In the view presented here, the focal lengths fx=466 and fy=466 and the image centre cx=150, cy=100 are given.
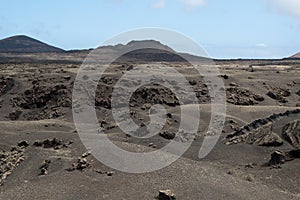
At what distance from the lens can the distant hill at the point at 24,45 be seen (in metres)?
139

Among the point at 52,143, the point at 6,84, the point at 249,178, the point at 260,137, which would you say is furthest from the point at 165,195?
the point at 6,84

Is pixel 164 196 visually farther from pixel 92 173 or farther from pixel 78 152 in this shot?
pixel 78 152

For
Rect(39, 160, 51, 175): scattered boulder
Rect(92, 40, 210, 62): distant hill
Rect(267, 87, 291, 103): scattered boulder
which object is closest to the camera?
Rect(39, 160, 51, 175): scattered boulder

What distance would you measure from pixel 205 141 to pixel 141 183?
7682mm

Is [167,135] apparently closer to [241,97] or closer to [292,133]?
[292,133]

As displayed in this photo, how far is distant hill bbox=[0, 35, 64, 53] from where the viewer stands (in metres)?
139

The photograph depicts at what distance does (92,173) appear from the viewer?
15125mm

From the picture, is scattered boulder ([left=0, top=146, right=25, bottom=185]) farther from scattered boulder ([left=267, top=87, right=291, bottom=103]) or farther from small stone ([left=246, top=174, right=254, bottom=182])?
scattered boulder ([left=267, top=87, right=291, bottom=103])

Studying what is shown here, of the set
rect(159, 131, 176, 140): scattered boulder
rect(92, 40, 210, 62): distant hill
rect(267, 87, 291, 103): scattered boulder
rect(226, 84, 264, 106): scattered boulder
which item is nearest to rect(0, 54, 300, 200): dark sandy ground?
rect(159, 131, 176, 140): scattered boulder

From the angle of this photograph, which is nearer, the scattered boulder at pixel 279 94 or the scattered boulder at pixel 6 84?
the scattered boulder at pixel 6 84

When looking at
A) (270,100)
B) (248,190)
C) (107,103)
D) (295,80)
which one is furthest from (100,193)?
(295,80)

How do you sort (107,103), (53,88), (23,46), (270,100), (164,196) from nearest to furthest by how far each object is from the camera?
1. (164,196)
2. (107,103)
3. (53,88)
4. (270,100)
5. (23,46)

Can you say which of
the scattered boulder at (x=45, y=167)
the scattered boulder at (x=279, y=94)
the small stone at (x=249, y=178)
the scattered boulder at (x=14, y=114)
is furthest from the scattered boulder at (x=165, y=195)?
the scattered boulder at (x=279, y=94)

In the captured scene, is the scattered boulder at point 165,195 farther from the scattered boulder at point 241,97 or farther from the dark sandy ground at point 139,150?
the scattered boulder at point 241,97
